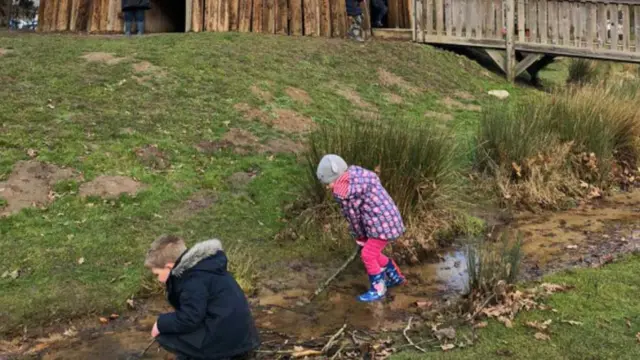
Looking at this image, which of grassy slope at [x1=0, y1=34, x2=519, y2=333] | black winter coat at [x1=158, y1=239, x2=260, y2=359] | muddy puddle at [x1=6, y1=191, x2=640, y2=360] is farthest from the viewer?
grassy slope at [x1=0, y1=34, x2=519, y2=333]

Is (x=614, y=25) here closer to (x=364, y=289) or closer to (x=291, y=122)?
(x=291, y=122)

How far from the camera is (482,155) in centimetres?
873

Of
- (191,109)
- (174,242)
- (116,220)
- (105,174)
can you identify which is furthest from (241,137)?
(174,242)

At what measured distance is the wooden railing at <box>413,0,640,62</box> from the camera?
12.9 metres

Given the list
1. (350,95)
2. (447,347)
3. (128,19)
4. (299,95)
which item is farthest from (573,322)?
(128,19)

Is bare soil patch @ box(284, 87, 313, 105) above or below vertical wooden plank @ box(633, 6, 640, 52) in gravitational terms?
below

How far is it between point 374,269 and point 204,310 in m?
1.94

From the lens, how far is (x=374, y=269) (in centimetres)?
550

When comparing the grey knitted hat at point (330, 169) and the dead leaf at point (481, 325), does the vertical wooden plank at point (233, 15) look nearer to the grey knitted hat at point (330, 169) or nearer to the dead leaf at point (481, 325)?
the grey knitted hat at point (330, 169)

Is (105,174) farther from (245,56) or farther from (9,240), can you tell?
(245,56)

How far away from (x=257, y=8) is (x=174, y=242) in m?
10.0

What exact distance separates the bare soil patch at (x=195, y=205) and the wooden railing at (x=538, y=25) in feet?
28.5

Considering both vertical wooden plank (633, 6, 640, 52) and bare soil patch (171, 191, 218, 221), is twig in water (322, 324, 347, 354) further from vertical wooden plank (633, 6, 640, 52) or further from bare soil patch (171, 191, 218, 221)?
vertical wooden plank (633, 6, 640, 52)

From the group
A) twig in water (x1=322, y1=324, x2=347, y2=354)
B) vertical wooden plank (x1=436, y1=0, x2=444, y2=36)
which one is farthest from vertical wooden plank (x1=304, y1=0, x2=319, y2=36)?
twig in water (x1=322, y1=324, x2=347, y2=354)
